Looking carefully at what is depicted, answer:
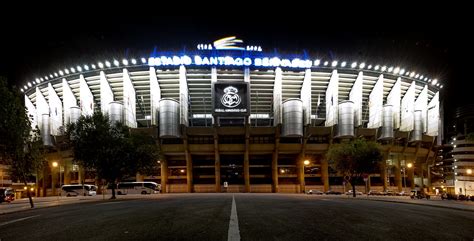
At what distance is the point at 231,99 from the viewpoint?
53.3 metres

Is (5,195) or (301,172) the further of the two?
(301,172)

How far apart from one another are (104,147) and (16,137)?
33.4 ft

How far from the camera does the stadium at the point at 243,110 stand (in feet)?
177

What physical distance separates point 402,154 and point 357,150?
30.8 m

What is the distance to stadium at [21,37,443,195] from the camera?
5409 cm

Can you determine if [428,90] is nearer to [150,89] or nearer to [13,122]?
[150,89]

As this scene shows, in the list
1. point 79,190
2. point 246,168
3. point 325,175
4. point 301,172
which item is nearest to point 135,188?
point 79,190

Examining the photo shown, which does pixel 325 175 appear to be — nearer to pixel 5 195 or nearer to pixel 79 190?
pixel 79 190

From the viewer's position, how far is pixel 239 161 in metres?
63.8

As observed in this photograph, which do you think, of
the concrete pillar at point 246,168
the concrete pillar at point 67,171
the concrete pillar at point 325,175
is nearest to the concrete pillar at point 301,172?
the concrete pillar at point 325,175

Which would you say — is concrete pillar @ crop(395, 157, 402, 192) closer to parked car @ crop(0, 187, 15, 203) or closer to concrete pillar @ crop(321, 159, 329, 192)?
concrete pillar @ crop(321, 159, 329, 192)

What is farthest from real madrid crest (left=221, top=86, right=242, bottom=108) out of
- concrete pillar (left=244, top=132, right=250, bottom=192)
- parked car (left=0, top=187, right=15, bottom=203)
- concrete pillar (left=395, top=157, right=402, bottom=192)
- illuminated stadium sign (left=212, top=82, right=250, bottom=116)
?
concrete pillar (left=395, top=157, right=402, bottom=192)

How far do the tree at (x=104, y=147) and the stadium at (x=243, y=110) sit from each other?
1762cm

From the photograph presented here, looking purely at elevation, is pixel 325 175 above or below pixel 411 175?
above
